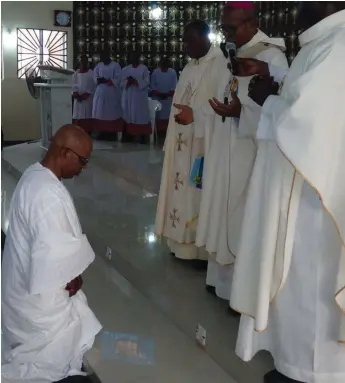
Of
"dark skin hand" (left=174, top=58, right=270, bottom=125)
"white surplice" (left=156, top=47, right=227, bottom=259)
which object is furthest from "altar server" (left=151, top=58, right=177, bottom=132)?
"dark skin hand" (left=174, top=58, right=270, bottom=125)

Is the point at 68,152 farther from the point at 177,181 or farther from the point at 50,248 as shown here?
the point at 177,181

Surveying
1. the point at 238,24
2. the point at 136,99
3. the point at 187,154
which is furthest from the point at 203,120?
the point at 136,99

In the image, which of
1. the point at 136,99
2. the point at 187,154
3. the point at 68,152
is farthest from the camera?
the point at 136,99

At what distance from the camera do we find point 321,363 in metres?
2.24

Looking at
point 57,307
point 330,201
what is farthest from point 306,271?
point 57,307

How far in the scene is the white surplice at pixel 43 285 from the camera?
8.02 ft

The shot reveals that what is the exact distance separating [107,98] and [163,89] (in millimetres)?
1149

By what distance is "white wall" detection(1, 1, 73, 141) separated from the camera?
39.0 ft

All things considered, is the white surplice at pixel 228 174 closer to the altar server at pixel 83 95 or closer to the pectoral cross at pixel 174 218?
the pectoral cross at pixel 174 218

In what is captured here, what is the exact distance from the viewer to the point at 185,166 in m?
3.90

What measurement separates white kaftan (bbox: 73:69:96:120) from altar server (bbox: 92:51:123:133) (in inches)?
10.9

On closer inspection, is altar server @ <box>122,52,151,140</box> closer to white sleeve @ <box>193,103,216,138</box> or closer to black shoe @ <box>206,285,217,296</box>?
white sleeve @ <box>193,103,216,138</box>

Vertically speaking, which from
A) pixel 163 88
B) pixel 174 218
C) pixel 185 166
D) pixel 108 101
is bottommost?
pixel 174 218

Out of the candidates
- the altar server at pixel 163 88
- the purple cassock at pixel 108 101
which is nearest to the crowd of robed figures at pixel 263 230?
the purple cassock at pixel 108 101
